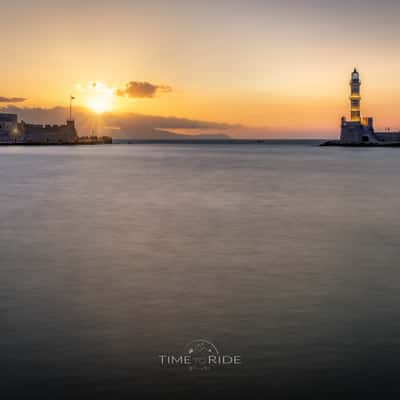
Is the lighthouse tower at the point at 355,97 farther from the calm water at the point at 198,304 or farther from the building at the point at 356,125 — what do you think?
the calm water at the point at 198,304

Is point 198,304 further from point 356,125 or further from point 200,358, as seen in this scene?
point 356,125

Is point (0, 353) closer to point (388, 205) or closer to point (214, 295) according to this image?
point (214, 295)

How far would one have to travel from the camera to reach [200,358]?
330 inches

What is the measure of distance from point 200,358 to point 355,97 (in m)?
186

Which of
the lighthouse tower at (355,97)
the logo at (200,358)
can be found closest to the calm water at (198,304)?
the logo at (200,358)

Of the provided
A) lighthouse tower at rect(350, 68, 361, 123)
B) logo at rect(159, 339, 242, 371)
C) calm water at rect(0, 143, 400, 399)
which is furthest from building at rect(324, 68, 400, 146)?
logo at rect(159, 339, 242, 371)

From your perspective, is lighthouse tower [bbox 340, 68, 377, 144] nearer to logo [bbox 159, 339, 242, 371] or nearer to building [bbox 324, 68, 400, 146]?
building [bbox 324, 68, 400, 146]

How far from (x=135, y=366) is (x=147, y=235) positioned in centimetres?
1302

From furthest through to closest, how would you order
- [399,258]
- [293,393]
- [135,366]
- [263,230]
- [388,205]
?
[388,205] < [263,230] < [399,258] < [135,366] < [293,393]

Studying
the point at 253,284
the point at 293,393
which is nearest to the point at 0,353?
the point at 293,393

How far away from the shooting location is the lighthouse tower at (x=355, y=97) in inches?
7205

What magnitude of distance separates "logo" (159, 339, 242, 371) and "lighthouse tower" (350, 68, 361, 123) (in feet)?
604

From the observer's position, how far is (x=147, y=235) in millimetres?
20828

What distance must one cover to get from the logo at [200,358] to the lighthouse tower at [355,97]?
184 meters
